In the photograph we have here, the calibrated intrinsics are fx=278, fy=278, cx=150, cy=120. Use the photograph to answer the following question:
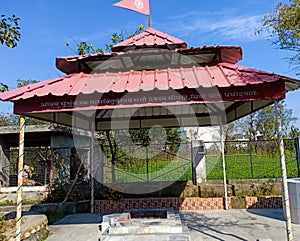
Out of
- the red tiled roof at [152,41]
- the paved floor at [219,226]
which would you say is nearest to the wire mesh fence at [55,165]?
the paved floor at [219,226]

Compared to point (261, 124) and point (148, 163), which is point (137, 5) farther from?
point (261, 124)

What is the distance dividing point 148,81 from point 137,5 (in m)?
2.66

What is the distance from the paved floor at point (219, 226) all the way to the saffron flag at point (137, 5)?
5.01 m

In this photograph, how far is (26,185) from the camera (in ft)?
34.0

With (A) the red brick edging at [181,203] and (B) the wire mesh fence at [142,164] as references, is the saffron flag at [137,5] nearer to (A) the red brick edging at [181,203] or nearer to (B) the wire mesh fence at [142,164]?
(B) the wire mesh fence at [142,164]

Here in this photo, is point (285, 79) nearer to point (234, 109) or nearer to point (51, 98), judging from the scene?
point (234, 109)

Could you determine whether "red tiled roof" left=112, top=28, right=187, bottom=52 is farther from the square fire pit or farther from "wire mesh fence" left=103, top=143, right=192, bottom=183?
"wire mesh fence" left=103, top=143, right=192, bottom=183

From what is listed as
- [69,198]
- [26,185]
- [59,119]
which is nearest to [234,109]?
[59,119]

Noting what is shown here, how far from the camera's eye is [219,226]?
6098 mm

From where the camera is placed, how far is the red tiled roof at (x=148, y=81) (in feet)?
15.1

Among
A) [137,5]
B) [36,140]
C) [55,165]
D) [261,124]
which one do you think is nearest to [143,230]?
[137,5]

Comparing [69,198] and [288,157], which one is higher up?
[288,157]

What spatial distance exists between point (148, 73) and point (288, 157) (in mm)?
8130

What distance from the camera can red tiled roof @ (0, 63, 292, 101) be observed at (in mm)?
4609
